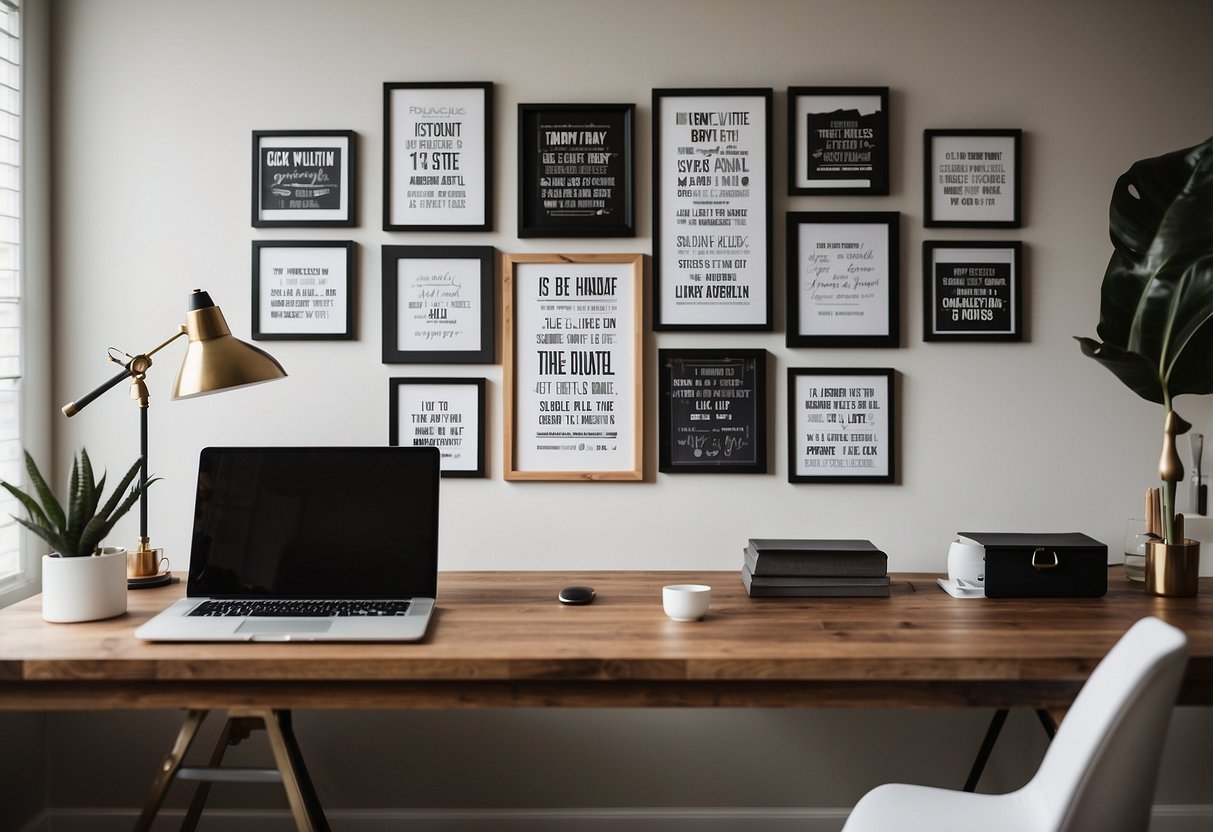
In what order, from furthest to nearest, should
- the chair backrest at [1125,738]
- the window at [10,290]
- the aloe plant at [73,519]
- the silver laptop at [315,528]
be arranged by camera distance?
the window at [10,290] → the silver laptop at [315,528] → the aloe plant at [73,519] → the chair backrest at [1125,738]

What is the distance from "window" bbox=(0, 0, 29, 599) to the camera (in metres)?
2.21

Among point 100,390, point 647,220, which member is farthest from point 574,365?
point 100,390

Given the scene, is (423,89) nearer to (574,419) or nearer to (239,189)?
(239,189)

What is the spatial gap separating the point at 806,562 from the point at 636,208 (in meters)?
1.06

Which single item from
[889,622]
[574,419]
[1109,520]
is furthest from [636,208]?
[1109,520]

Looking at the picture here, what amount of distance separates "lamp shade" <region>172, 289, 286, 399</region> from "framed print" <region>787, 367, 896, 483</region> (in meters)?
1.34

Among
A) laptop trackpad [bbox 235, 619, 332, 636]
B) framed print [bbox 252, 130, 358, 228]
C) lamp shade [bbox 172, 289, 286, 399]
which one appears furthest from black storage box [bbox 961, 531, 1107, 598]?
framed print [bbox 252, 130, 358, 228]

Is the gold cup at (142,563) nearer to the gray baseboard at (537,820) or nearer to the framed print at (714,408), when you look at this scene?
the gray baseboard at (537,820)

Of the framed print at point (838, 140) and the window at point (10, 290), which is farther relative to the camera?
the framed print at point (838, 140)

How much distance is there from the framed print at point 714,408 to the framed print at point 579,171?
408 mm

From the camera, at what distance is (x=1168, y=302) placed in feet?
6.63

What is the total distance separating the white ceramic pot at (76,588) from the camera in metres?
1.77

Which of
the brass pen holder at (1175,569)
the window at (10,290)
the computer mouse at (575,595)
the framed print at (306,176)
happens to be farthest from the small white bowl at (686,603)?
the window at (10,290)

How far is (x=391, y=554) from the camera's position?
1.93 meters
